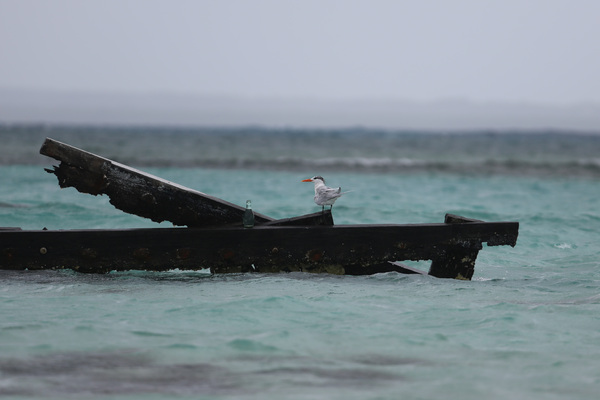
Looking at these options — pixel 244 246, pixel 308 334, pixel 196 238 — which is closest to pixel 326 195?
pixel 244 246

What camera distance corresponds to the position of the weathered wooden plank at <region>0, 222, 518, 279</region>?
769cm

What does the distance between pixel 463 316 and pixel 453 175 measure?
26.2m

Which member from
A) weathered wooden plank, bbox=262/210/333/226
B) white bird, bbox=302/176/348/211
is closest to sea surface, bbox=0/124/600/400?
weathered wooden plank, bbox=262/210/333/226

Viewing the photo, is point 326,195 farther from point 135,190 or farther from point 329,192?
point 135,190

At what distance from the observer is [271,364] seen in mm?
5672

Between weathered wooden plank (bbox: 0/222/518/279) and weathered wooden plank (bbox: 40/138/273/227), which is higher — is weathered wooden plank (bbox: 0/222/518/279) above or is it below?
below

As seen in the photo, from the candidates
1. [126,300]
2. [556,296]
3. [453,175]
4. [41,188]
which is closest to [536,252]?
[556,296]

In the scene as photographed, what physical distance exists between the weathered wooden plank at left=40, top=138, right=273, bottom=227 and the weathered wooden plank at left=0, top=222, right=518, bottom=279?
0.19m

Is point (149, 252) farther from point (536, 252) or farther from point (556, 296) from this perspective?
point (536, 252)

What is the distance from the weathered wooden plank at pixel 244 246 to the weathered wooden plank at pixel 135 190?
186 millimetres

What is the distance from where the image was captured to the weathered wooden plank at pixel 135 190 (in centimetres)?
757

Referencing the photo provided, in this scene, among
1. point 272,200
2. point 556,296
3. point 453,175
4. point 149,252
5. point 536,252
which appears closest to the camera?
point 149,252

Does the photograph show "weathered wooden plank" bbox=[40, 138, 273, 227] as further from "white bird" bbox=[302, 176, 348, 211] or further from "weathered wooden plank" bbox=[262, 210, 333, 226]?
"white bird" bbox=[302, 176, 348, 211]

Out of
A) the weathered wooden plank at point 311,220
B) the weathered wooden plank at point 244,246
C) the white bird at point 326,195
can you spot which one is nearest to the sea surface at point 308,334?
the weathered wooden plank at point 244,246
